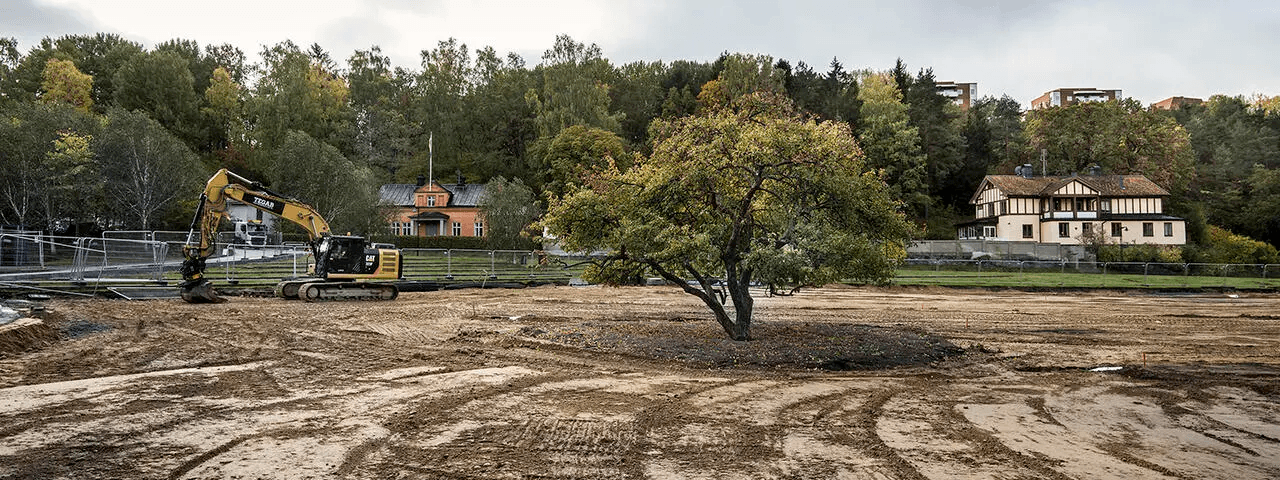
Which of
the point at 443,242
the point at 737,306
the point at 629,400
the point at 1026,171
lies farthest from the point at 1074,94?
the point at 629,400

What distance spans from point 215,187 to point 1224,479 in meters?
22.3

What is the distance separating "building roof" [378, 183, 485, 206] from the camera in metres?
63.8

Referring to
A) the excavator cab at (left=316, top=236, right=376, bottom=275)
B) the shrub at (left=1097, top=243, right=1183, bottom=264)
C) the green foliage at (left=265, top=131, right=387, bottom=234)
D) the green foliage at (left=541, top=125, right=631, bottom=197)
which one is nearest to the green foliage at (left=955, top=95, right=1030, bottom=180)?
the shrub at (left=1097, top=243, right=1183, bottom=264)

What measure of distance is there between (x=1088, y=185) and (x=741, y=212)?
58.4 metres

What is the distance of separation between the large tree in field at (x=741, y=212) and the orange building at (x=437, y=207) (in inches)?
2016

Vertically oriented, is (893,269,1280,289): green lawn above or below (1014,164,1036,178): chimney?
below

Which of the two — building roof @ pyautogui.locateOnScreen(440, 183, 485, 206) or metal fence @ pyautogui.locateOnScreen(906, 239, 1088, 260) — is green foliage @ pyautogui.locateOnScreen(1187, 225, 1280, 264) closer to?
metal fence @ pyautogui.locateOnScreen(906, 239, 1088, 260)

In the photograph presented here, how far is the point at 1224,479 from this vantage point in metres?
5.64

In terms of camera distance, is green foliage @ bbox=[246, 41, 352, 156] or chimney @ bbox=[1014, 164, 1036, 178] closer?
green foliage @ bbox=[246, 41, 352, 156]

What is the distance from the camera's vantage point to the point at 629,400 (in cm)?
837

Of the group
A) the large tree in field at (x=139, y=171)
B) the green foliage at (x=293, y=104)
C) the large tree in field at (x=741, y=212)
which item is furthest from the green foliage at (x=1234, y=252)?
the large tree in field at (x=139, y=171)

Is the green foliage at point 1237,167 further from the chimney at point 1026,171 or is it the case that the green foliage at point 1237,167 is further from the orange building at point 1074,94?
the orange building at point 1074,94

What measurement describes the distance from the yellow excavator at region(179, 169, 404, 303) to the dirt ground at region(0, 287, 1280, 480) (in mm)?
4072

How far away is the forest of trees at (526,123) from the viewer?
181ft
